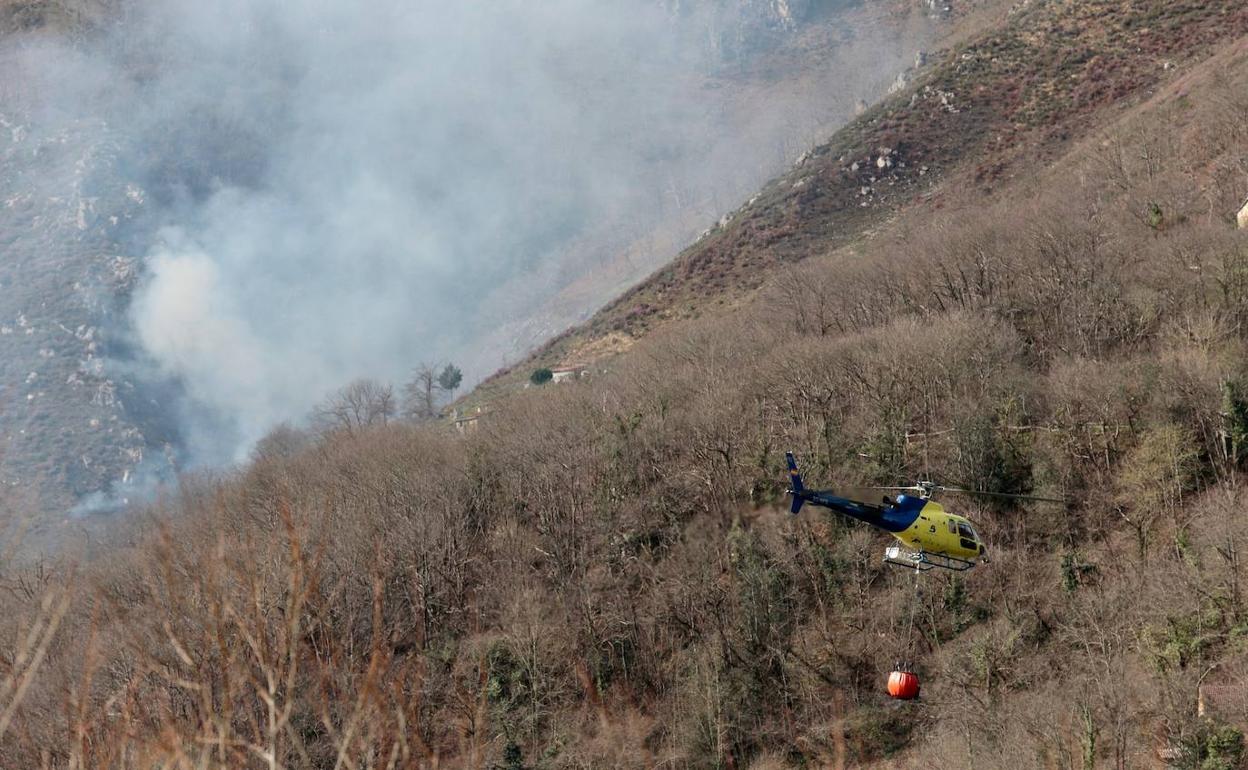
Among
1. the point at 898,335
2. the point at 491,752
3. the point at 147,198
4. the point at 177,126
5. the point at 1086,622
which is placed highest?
the point at 177,126

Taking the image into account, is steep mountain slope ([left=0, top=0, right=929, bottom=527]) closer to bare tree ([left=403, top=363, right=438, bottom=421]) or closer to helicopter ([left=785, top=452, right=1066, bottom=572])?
bare tree ([left=403, top=363, right=438, bottom=421])

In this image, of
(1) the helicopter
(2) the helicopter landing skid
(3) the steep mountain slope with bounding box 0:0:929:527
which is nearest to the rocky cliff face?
(3) the steep mountain slope with bounding box 0:0:929:527

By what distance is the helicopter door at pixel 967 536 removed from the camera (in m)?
26.9

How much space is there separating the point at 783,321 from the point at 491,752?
34.1 meters

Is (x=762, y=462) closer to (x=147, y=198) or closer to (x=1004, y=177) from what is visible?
(x=1004, y=177)

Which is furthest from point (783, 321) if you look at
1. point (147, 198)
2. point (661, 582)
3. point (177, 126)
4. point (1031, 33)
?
point (177, 126)

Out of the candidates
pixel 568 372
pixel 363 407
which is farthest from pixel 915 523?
pixel 363 407

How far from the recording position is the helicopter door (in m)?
26.9

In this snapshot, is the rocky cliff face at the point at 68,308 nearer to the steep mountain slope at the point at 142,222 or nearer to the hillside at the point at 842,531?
the steep mountain slope at the point at 142,222

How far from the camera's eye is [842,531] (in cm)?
4447

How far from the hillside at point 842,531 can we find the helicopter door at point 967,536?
6272 millimetres

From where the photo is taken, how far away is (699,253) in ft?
327

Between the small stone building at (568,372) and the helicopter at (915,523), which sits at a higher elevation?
the small stone building at (568,372)

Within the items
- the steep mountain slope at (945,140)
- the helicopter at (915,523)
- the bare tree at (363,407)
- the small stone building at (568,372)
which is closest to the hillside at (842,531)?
the helicopter at (915,523)
